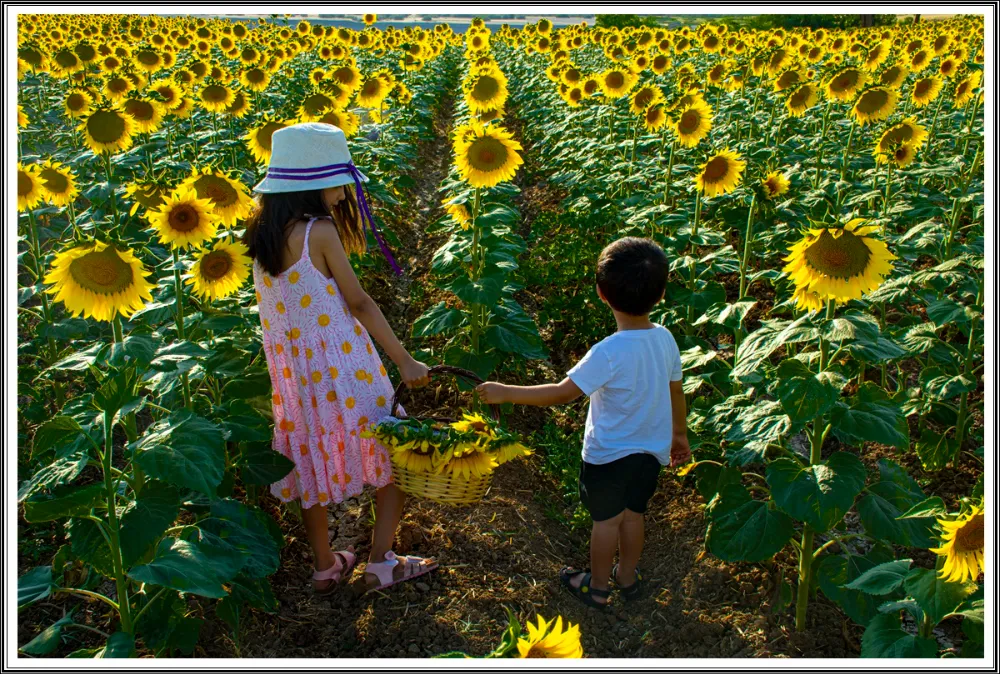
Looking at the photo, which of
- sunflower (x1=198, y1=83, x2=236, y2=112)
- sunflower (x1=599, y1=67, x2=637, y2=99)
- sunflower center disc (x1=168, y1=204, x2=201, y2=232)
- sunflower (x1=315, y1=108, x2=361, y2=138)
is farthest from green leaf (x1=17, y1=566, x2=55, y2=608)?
sunflower (x1=599, y1=67, x2=637, y2=99)

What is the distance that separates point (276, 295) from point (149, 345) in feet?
1.61

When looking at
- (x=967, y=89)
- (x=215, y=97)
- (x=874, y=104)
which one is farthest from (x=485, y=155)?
(x=967, y=89)

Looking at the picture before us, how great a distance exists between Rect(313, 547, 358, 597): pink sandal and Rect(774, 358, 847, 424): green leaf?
5.84 ft

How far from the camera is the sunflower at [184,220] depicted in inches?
115

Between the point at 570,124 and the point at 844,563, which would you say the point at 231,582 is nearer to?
the point at 844,563

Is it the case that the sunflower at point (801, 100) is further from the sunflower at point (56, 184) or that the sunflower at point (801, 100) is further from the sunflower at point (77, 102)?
the sunflower at point (77, 102)

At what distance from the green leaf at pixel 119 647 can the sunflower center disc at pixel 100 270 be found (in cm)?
104

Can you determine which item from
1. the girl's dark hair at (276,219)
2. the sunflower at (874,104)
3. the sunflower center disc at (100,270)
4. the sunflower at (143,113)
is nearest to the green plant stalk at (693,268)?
the sunflower at (874,104)

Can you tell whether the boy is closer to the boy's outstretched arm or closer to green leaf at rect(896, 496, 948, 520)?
the boy's outstretched arm

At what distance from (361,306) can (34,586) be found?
4.15 ft

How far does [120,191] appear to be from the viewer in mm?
5977

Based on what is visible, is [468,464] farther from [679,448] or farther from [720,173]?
[720,173]

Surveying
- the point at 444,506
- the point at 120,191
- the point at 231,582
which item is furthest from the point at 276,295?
the point at 120,191

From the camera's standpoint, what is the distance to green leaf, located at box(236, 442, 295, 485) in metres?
2.85
